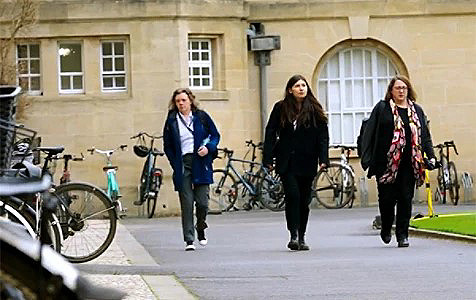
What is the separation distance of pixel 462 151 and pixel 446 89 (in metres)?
1.31

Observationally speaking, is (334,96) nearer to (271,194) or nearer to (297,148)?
(271,194)

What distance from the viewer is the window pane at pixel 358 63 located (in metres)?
27.2

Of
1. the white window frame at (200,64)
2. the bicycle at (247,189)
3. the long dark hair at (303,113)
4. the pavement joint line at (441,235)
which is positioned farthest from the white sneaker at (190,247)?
the white window frame at (200,64)

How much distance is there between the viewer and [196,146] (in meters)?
14.4

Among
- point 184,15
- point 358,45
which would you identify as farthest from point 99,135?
point 358,45

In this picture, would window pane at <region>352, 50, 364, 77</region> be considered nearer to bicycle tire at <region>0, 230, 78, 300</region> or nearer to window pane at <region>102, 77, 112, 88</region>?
window pane at <region>102, 77, 112, 88</region>

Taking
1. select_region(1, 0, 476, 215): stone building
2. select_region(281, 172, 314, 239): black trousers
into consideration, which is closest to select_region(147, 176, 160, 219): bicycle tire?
select_region(1, 0, 476, 215): stone building

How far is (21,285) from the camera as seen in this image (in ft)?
10.7

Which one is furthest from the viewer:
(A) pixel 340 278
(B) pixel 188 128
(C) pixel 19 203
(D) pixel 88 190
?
(B) pixel 188 128

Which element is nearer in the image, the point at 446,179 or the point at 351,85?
the point at 446,179

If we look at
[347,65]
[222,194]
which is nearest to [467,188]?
[347,65]

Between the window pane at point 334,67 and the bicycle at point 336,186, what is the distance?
2.43 metres

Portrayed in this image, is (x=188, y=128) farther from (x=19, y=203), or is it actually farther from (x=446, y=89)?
(x=446, y=89)

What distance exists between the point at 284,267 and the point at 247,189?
12771 millimetres
